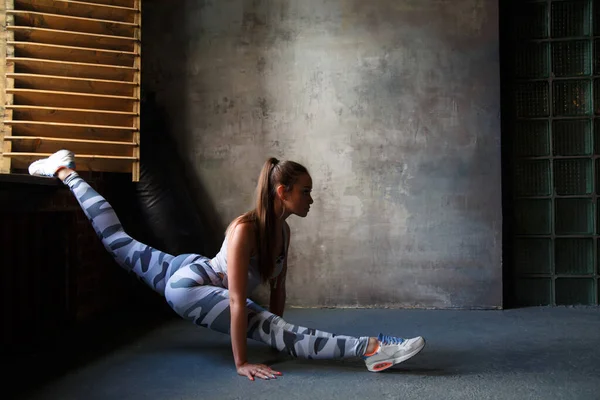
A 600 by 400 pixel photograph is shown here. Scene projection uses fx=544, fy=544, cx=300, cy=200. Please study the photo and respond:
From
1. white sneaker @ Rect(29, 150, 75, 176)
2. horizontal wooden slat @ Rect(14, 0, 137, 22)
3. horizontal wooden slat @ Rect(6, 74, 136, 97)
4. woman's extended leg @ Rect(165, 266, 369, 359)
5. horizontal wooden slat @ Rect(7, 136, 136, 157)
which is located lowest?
woman's extended leg @ Rect(165, 266, 369, 359)

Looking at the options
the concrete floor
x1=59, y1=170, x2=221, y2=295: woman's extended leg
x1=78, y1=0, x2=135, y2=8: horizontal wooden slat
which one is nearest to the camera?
the concrete floor

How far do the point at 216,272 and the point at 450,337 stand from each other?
51.7 inches

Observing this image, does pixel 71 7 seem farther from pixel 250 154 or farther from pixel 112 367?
pixel 112 367

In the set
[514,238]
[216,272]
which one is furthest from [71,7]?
[514,238]

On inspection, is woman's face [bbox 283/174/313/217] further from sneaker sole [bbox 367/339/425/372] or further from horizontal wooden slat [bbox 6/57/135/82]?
horizontal wooden slat [bbox 6/57/135/82]

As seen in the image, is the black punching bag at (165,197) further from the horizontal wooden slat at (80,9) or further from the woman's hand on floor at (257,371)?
the woman's hand on floor at (257,371)

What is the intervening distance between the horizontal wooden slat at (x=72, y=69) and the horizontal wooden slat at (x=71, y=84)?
0.12ft

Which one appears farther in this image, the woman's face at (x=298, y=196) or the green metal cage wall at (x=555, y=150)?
the green metal cage wall at (x=555, y=150)

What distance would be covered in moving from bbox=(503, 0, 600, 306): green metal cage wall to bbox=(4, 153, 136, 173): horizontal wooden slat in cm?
261

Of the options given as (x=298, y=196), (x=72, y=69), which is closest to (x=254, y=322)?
(x=298, y=196)

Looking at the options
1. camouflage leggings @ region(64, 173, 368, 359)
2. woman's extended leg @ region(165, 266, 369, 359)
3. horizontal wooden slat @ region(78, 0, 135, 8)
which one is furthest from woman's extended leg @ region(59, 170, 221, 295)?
horizontal wooden slat @ region(78, 0, 135, 8)

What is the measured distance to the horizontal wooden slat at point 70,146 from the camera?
2.75 meters

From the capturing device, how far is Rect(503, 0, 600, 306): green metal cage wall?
3791 mm

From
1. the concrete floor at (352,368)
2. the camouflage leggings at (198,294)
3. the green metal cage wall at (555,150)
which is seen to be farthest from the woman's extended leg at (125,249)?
the green metal cage wall at (555,150)
